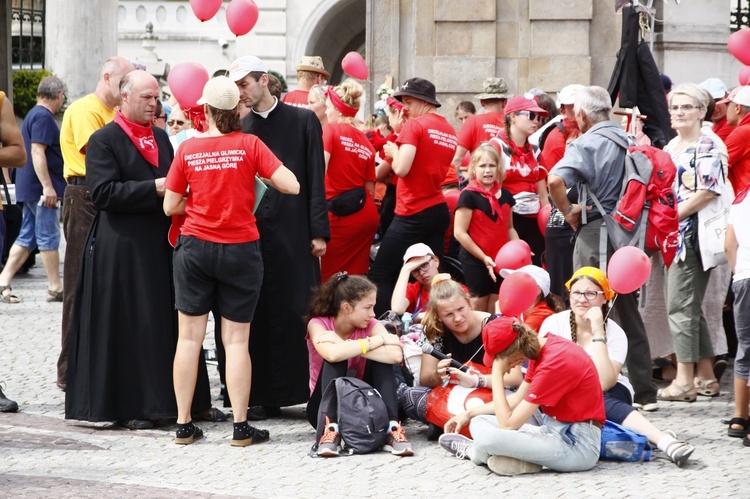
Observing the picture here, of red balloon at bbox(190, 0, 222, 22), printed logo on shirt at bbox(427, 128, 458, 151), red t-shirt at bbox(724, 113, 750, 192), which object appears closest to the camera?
red t-shirt at bbox(724, 113, 750, 192)

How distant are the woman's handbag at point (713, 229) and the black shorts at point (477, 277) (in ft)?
4.67

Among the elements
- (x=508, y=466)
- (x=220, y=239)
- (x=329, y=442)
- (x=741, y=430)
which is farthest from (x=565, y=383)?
(x=220, y=239)

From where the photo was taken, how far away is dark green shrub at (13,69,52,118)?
94.4 ft

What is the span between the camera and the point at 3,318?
11398 mm

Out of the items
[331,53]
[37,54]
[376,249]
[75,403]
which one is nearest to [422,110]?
[376,249]

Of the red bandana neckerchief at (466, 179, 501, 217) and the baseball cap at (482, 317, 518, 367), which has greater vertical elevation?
the red bandana neckerchief at (466, 179, 501, 217)

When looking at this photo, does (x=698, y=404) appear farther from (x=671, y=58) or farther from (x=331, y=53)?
(x=331, y=53)

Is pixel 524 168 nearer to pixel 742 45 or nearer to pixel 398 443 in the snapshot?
pixel 742 45

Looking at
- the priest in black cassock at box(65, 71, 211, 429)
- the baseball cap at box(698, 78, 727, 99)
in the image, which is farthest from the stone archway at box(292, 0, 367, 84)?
the priest in black cassock at box(65, 71, 211, 429)

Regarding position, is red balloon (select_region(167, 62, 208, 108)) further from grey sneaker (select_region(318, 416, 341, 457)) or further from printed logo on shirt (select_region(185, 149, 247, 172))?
grey sneaker (select_region(318, 416, 341, 457))

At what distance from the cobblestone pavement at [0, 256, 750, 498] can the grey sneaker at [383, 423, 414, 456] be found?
0.17ft

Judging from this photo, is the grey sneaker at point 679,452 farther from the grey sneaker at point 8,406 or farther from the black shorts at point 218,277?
the grey sneaker at point 8,406

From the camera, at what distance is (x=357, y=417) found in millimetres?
6762

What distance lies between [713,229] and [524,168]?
68.3 inches
